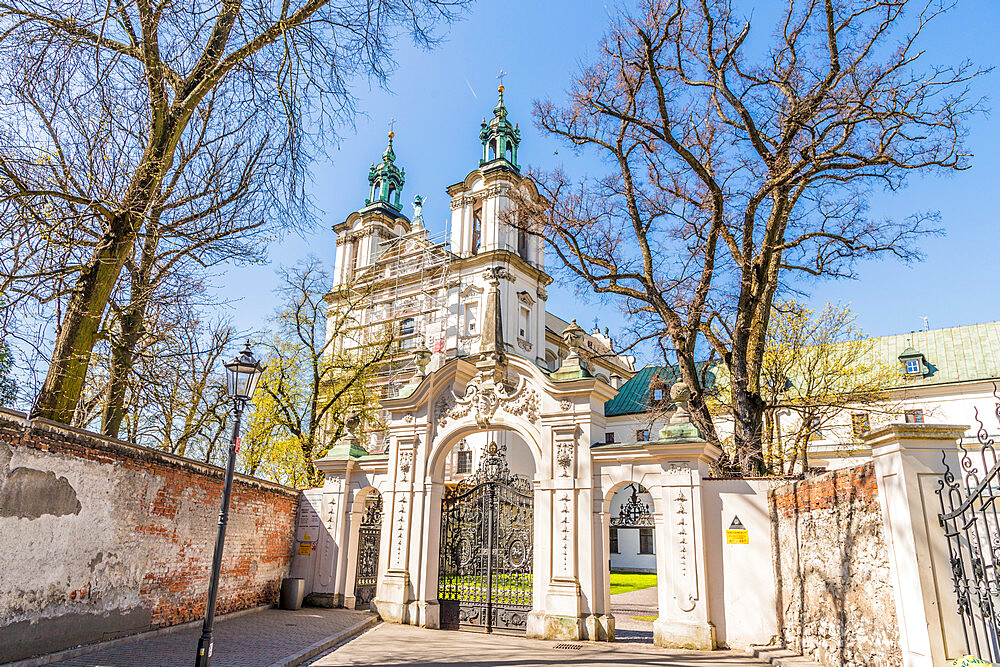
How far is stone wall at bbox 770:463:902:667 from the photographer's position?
275 inches

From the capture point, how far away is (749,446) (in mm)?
13211

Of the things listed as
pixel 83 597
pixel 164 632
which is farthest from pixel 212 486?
pixel 83 597

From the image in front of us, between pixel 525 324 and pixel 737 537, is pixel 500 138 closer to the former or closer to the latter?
pixel 525 324

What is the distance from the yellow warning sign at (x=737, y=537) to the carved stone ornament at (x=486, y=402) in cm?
407

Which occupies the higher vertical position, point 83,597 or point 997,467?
point 997,467

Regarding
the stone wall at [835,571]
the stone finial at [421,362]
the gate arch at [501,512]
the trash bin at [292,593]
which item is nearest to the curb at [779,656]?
the stone wall at [835,571]

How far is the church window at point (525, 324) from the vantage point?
36.9m

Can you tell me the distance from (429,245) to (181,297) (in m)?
28.9

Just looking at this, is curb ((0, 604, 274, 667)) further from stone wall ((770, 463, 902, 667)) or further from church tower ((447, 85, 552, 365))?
church tower ((447, 85, 552, 365))

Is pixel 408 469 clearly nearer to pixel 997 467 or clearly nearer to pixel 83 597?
pixel 83 597

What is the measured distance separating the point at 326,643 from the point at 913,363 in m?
36.2

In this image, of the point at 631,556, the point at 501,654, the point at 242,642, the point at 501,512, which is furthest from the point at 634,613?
the point at 631,556

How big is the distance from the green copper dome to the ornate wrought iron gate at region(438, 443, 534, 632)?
28.8 meters

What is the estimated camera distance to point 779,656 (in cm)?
914
